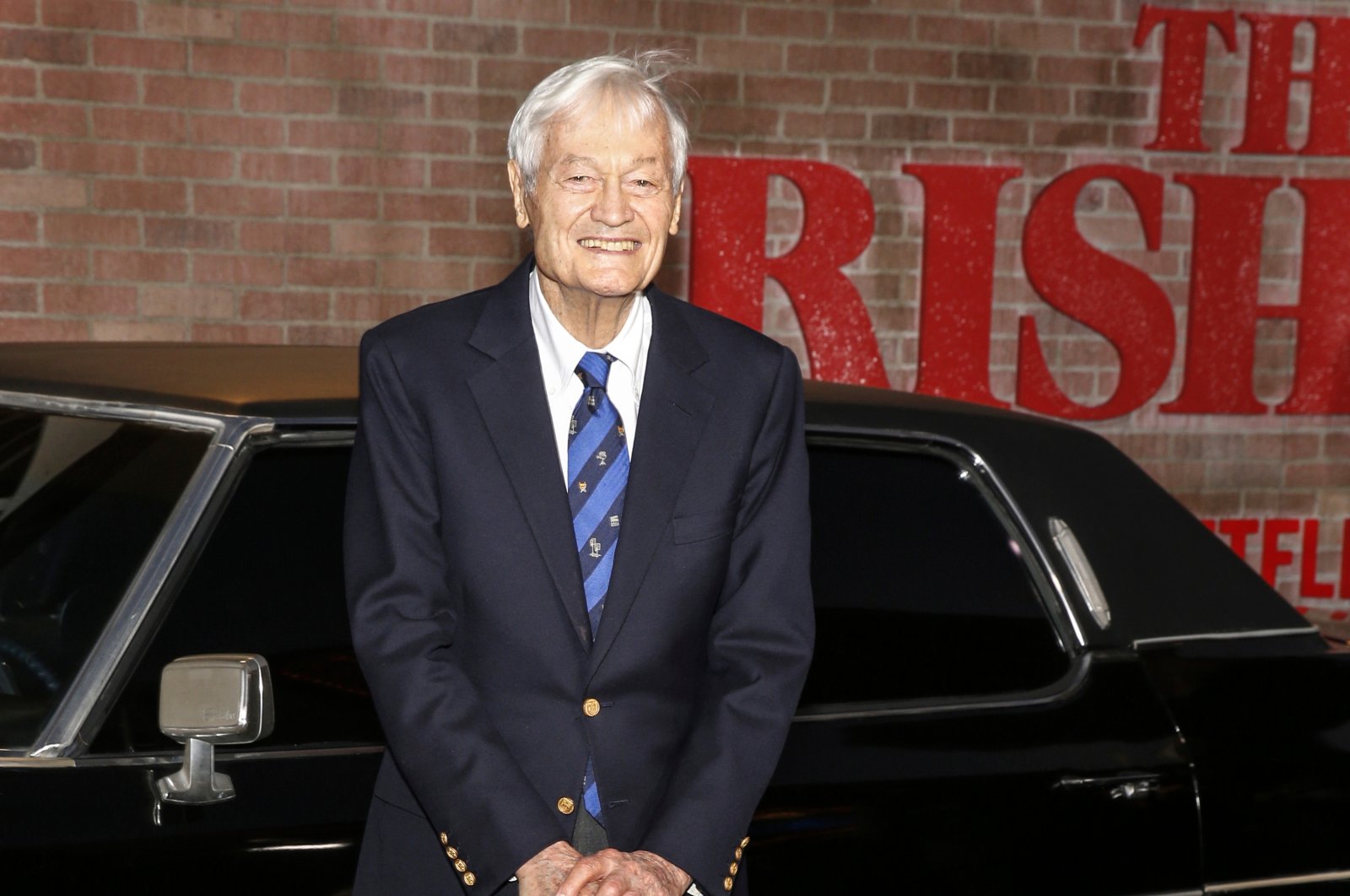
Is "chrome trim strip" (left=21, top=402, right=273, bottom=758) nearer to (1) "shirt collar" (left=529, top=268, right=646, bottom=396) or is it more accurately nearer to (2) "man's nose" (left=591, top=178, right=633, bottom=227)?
(1) "shirt collar" (left=529, top=268, right=646, bottom=396)

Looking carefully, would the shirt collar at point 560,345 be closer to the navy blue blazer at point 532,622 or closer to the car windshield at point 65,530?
the navy blue blazer at point 532,622

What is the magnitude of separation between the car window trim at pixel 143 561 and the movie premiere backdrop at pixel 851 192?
3.28m

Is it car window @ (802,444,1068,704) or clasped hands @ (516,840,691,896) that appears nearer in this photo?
clasped hands @ (516,840,691,896)

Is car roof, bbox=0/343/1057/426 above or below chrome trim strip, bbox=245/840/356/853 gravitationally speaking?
above

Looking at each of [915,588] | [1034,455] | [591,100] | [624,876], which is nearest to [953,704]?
[915,588]

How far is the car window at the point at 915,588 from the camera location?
2.50 metres

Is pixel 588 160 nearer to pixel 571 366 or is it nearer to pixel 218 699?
pixel 571 366

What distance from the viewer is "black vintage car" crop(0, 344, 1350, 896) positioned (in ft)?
6.86

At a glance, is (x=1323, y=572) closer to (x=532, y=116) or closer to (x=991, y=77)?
(x=991, y=77)

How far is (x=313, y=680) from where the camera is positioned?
2.23 meters

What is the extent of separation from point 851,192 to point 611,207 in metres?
4.32

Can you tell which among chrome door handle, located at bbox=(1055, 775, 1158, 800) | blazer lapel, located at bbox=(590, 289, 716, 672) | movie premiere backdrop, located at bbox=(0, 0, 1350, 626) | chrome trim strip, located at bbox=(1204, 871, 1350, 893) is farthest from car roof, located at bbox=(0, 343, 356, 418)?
movie premiere backdrop, located at bbox=(0, 0, 1350, 626)

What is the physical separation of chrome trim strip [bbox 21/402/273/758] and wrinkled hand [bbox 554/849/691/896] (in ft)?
2.22

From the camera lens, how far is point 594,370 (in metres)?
1.99
